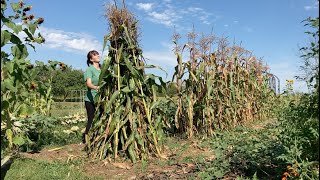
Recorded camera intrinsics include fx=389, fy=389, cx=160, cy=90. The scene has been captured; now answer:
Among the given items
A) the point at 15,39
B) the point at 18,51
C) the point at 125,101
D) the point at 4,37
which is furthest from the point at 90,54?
the point at 4,37

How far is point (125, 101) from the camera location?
19.4ft

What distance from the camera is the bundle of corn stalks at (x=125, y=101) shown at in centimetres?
575

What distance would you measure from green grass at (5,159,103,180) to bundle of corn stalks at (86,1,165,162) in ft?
1.89

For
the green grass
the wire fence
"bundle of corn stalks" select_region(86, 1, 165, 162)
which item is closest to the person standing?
"bundle of corn stalks" select_region(86, 1, 165, 162)

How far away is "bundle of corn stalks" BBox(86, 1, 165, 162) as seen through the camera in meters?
5.75

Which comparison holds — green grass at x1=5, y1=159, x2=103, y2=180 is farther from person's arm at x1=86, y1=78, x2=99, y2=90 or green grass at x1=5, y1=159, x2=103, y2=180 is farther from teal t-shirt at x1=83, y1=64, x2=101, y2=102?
teal t-shirt at x1=83, y1=64, x2=101, y2=102

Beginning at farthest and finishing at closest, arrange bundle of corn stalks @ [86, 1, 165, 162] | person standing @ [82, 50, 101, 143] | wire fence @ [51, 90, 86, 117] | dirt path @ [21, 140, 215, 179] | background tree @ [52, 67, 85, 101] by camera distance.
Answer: background tree @ [52, 67, 85, 101]
wire fence @ [51, 90, 86, 117]
person standing @ [82, 50, 101, 143]
bundle of corn stalks @ [86, 1, 165, 162]
dirt path @ [21, 140, 215, 179]

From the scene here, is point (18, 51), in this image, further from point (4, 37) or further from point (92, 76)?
point (92, 76)

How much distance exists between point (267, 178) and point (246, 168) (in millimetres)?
331

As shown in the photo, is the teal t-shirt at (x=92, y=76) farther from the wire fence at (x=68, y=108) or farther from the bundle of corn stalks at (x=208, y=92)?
the wire fence at (x=68, y=108)

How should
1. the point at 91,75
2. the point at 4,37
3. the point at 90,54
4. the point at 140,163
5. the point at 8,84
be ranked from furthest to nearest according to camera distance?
the point at 90,54, the point at 91,75, the point at 140,163, the point at 8,84, the point at 4,37

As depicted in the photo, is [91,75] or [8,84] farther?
[91,75]

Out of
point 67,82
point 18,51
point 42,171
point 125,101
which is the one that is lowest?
point 42,171

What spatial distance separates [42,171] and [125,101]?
1.55 m
